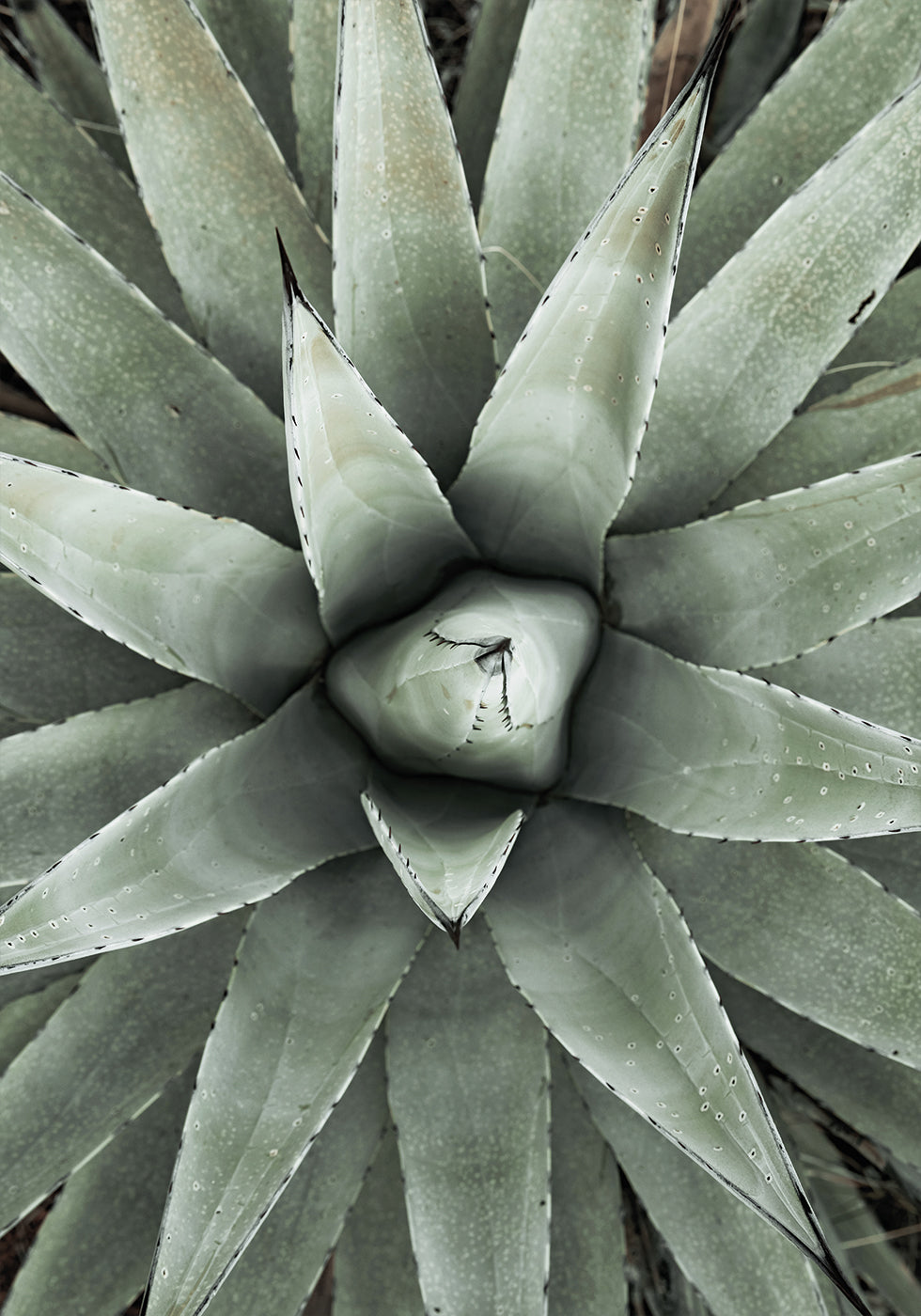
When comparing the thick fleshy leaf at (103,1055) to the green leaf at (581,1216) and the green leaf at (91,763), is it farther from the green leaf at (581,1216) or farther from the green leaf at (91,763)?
the green leaf at (581,1216)

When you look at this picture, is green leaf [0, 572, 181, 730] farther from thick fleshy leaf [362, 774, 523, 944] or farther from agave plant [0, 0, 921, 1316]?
thick fleshy leaf [362, 774, 523, 944]

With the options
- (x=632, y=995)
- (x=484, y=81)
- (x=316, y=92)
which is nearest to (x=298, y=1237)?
(x=632, y=995)

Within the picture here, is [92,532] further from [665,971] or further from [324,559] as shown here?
[665,971]

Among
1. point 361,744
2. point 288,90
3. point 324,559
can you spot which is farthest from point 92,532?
point 288,90

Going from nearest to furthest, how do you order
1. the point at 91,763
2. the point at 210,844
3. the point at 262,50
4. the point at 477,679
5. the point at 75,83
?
the point at 477,679 < the point at 210,844 < the point at 91,763 < the point at 262,50 < the point at 75,83

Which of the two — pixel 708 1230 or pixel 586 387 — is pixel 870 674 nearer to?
pixel 586 387

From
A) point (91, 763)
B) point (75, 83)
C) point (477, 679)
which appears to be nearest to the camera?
point (477, 679)

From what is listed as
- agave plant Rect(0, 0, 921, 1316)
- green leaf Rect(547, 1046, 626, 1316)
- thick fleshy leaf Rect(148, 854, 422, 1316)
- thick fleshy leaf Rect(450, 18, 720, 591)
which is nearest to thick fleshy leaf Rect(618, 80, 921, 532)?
agave plant Rect(0, 0, 921, 1316)
